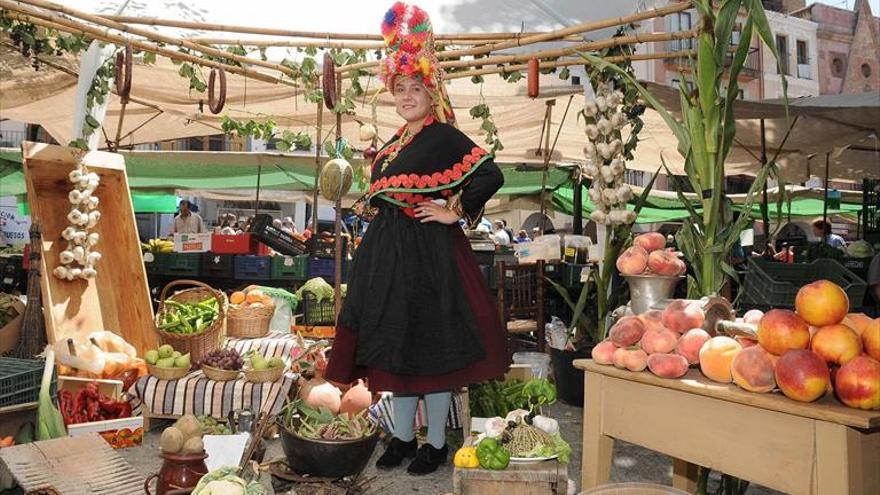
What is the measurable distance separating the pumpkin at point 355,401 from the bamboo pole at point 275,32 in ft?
8.55

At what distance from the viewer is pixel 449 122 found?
3553 millimetres

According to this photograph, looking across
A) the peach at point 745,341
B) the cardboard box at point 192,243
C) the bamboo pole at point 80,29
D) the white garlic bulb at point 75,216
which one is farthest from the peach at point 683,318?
the cardboard box at point 192,243

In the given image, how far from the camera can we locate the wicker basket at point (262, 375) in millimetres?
4309

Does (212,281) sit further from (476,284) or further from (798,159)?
(798,159)

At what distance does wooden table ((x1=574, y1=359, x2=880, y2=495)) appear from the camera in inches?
66.7

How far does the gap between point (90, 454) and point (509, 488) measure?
73.8 inches

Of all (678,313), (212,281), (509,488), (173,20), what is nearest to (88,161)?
(173,20)

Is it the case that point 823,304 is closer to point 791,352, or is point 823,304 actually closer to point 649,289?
point 791,352

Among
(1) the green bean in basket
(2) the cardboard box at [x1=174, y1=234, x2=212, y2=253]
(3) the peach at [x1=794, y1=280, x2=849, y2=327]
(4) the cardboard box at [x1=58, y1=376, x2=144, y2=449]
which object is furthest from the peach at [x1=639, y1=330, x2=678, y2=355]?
(2) the cardboard box at [x1=174, y1=234, x2=212, y2=253]

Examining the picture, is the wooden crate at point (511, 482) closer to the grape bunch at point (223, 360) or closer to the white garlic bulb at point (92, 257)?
the grape bunch at point (223, 360)

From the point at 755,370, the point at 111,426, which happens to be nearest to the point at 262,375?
the point at 111,426

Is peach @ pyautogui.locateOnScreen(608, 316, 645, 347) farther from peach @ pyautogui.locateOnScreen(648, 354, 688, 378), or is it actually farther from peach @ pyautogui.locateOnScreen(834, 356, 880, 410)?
peach @ pyautogui.locateOnScreen(834, 356, 880, 410)

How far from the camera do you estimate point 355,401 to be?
3795 mm

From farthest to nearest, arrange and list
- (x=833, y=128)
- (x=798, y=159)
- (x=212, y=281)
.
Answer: (x=798, y=159) → (x=212, y=281) → (x=833, y=128)
